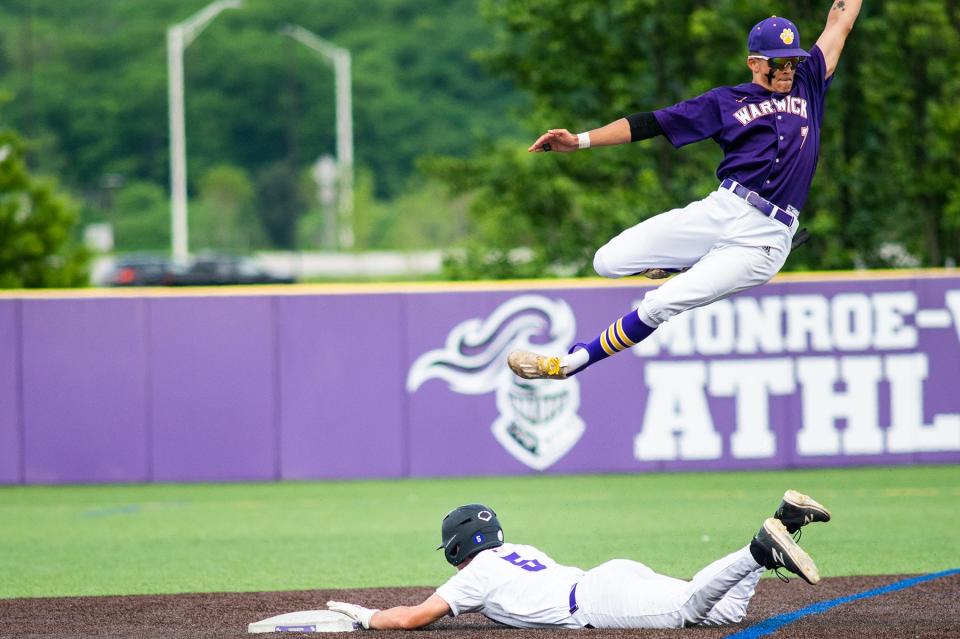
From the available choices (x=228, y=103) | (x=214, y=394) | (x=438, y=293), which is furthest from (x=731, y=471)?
(x=228, y=103)

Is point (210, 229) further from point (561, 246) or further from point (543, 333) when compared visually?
point (543, 333)

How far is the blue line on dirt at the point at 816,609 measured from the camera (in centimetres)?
670

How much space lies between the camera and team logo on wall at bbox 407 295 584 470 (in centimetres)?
Result: 1429

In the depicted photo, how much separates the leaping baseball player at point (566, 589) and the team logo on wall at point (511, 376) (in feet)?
24.1

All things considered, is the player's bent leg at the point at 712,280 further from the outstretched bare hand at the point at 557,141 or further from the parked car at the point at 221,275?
the parked car at the point at 221,275

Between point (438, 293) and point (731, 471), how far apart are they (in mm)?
3523

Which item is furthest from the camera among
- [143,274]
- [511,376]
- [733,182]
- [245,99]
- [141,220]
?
[245,99]

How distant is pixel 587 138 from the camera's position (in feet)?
24.2

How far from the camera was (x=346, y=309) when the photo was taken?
14438 millimetres

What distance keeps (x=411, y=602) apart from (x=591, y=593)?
5.38 feet

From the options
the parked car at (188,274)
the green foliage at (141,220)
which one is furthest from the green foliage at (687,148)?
the green foliage at (141,220)

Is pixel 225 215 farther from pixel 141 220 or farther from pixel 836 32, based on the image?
pixel 836 32

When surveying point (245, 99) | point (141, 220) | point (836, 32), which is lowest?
point (836, 32)

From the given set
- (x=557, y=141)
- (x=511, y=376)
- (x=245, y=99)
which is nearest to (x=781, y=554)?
(x=557, y=141)
